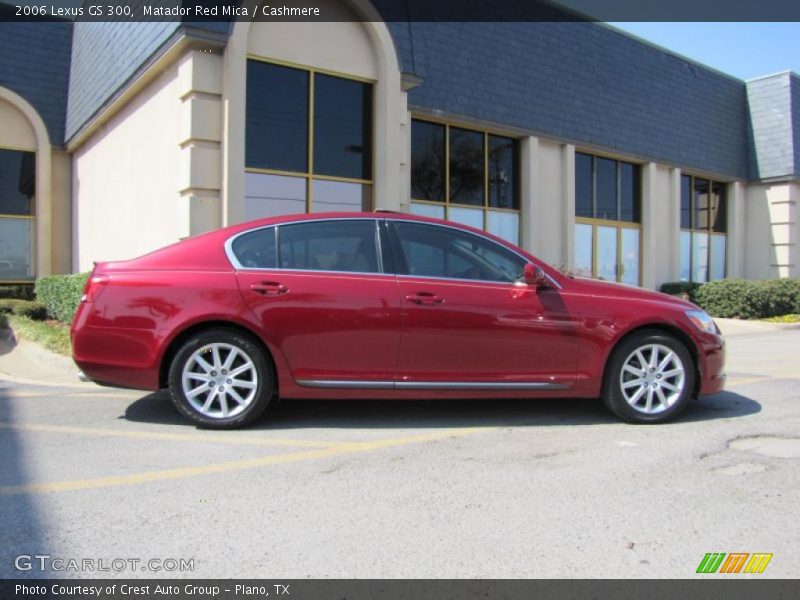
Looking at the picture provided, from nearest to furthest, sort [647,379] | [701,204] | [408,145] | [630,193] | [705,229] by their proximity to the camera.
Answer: [647,379] < [408,145] < [630,193] < [701,204] < [705,229]

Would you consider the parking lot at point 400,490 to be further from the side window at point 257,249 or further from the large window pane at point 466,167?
the large window pane at point 466,167

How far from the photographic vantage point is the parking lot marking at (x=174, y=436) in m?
4.49

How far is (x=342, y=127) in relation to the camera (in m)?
10.0

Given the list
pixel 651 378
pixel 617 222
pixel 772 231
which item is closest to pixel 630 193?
pixel 617 222

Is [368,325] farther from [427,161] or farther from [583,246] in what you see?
[583,246]

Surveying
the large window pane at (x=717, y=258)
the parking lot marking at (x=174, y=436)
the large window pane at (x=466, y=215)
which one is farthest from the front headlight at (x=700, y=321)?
the large window pane at (x=717, y=258)

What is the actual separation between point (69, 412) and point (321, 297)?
2.52 meters

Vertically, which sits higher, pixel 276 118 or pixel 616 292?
pixel 276 118

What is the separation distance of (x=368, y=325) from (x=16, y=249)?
13.0 metres

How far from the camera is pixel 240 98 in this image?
8.73 m

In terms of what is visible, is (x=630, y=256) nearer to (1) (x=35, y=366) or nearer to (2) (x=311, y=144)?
(2) (x=311, y=144)

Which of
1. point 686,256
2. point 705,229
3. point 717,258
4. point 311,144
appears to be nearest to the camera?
point 311,144

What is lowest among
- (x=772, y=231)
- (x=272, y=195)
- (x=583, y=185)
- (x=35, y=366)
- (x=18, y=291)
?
(x=35, y=366)

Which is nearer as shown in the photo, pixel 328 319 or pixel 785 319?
pixel 328 319
